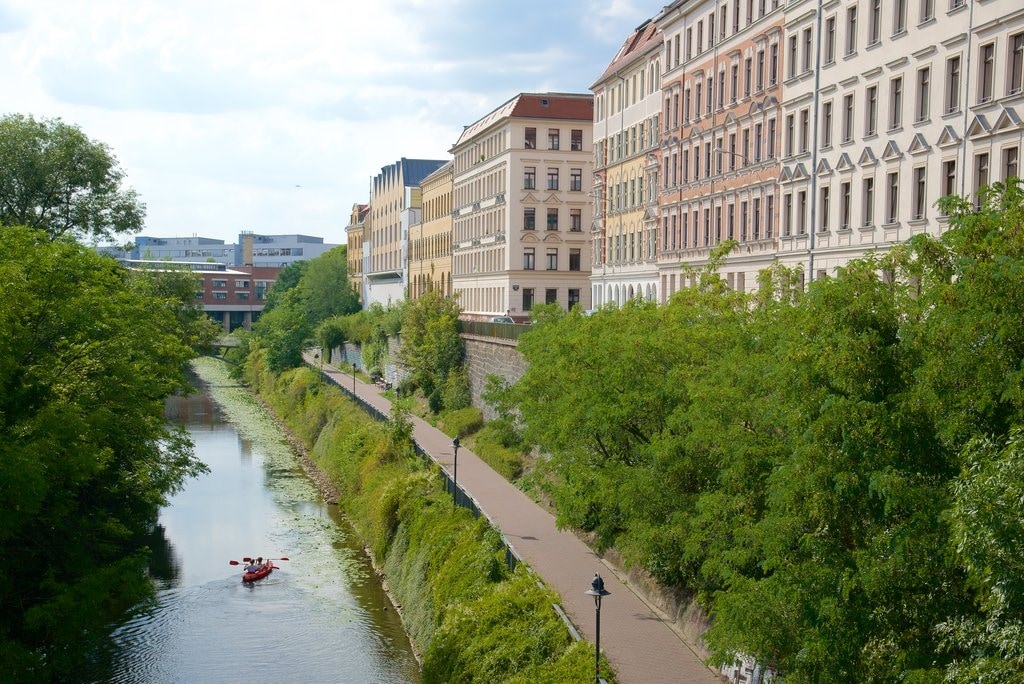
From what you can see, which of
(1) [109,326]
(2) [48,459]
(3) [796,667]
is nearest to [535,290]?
→ (1) [109,326]

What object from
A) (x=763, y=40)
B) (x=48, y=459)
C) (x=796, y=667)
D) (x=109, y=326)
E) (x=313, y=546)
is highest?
(x=763, y=40)

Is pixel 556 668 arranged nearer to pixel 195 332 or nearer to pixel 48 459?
pixel 48 459

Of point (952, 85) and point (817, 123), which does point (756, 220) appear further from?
point (952, 85)

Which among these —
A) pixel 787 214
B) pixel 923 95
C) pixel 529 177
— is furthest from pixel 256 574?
pixel 529 177

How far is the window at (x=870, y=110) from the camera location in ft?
111

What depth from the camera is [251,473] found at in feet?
187

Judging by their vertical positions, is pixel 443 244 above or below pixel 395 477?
above

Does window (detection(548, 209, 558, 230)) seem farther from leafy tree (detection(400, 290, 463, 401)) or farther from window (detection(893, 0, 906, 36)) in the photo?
window (detection(893, 0, 906, 36))

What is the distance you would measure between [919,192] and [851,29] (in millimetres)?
6385

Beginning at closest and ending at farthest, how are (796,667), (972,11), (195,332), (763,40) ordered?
(796,667) < (972,11) < (763,40) < (195,332)

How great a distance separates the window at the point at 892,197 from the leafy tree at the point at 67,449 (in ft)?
68.4

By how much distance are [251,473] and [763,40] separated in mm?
31830

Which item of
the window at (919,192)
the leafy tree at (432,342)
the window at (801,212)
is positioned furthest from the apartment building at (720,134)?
the leafy tree at (432,342)

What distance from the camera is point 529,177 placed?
7462 cm
